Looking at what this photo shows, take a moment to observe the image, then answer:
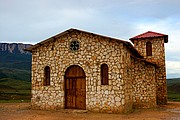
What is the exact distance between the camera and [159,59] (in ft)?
69.4

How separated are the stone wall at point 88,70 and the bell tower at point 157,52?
19.8 ft

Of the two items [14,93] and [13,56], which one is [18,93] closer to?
[14,93]

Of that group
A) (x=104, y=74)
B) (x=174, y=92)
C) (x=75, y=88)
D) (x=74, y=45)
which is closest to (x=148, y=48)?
(x=104, y=74)

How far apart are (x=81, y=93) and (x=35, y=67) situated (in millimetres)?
3967

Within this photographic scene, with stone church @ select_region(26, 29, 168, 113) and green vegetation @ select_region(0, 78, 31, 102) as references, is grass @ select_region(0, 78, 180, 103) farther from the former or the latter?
stone church @ select_region(26, 29, 168, 113)

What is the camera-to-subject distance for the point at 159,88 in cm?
2078

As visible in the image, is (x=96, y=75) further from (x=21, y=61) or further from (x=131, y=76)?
(x=21, y=61)

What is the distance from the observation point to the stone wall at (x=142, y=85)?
1695cm

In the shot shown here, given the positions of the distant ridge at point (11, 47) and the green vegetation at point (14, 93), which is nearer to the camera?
the green vegetation at point (14, 93)

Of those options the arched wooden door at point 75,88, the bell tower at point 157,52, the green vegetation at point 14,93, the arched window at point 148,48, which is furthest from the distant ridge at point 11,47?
the arched wooden door at point 75,88

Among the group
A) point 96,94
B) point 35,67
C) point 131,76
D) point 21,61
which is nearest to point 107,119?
point 96,94

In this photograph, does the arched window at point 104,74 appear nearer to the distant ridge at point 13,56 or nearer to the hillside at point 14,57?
the hillside at point 14,57

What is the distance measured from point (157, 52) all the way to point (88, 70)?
350 inches

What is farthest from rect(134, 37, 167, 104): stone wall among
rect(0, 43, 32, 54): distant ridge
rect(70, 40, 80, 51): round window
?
rect(0, 43, 32, 54): distant ridge
